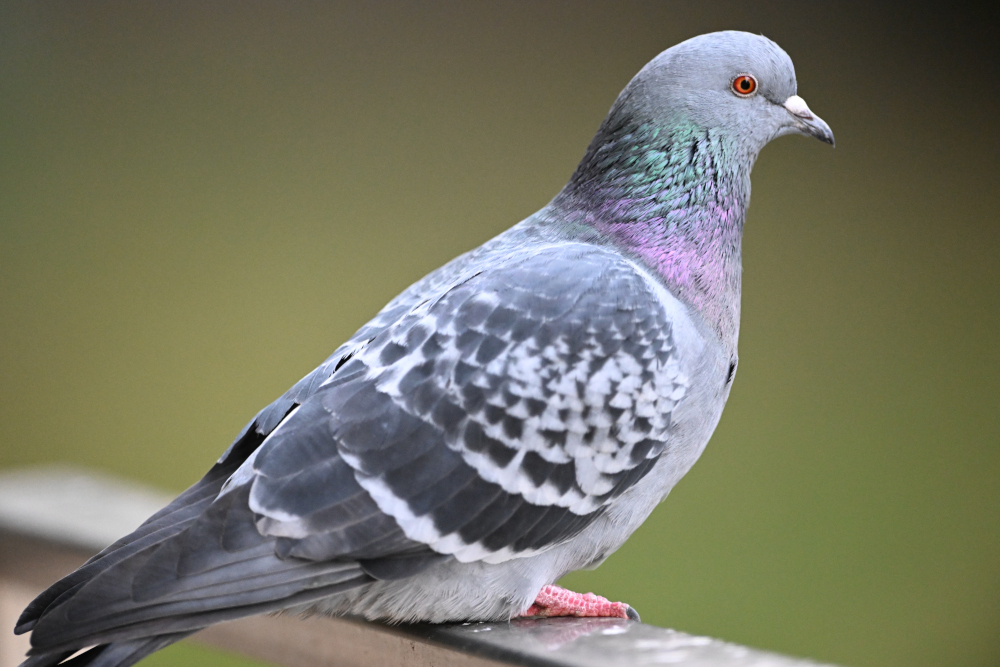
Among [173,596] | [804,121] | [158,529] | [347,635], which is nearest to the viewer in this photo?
[173,596]

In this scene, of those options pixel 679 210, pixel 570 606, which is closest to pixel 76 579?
pixel 570 606

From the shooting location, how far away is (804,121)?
1800mm

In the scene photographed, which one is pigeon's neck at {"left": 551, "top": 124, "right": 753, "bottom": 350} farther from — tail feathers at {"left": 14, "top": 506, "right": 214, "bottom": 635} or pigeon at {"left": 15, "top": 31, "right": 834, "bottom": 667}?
tail feathers at {"left": 14, "top": 506, "right": 214, "bottom": 635}

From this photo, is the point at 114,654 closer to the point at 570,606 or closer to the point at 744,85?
the point at 570,606

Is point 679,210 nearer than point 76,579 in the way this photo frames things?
No

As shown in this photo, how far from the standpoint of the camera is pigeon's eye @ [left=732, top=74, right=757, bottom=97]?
171cm

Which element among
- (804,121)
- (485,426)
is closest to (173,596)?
(485,426)

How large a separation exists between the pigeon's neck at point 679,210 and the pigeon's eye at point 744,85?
92mm

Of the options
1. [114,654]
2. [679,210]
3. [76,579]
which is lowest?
[114,654]

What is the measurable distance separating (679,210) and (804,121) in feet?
1.09

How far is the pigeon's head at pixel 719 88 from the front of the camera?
5.54ft

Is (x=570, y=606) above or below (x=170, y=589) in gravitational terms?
below

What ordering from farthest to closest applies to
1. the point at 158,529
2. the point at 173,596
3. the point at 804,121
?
1. the point at 804,121
2. the point at 158,529
3. the point at 173,596

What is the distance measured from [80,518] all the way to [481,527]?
122 cm
